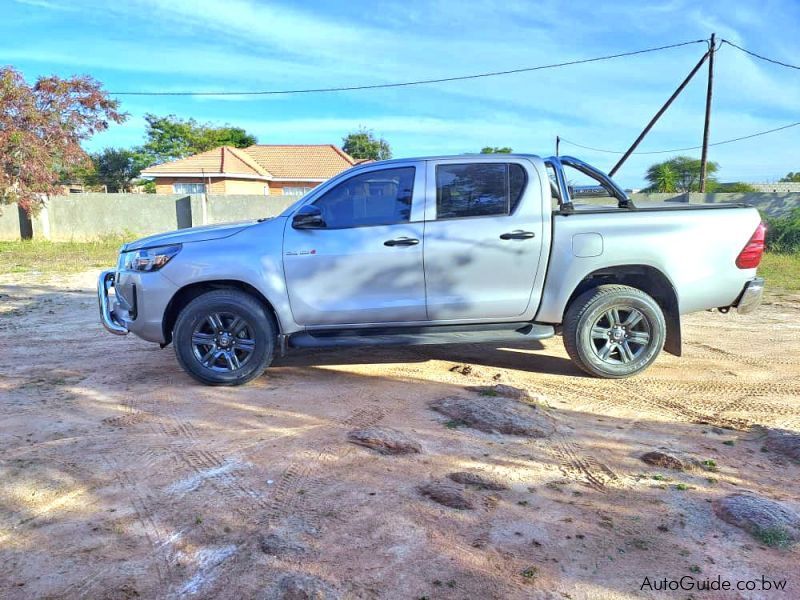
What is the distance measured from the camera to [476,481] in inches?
125

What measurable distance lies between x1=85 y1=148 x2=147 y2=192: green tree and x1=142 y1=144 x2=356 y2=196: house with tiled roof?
14.4 m

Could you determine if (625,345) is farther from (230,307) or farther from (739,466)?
(230,307)

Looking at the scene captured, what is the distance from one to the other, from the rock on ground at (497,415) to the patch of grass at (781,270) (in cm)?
836

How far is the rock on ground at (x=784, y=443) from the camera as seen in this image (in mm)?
3571

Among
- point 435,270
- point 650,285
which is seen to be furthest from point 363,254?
point 650,285

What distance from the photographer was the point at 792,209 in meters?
17.2

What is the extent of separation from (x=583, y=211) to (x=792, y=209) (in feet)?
52.5

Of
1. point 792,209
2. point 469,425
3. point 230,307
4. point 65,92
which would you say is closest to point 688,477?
point 469,425

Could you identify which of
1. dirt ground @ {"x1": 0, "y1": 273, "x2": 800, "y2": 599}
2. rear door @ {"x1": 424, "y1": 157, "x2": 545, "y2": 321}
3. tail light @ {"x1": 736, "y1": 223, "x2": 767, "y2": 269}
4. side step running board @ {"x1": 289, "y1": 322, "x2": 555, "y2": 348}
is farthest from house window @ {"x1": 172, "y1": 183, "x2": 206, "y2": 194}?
tail light @ {"x1": 736, "y1": 223, "x2": 767, "y2": 269}

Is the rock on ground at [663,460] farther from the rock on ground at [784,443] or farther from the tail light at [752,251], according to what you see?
the tail light at [752,251]

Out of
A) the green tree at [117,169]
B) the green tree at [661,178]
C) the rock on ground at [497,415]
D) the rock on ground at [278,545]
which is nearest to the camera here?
the rock on ground at [278,545]

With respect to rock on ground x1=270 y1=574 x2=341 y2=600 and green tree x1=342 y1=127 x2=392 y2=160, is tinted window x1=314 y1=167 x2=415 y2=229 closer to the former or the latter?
rock on ground x1=270 y1=574 x2=341 y2=600

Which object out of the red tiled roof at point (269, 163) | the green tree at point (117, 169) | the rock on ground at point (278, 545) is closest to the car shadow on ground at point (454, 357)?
the rock on ground at point (278, 545)

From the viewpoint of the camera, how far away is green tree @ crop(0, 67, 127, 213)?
1545cm
